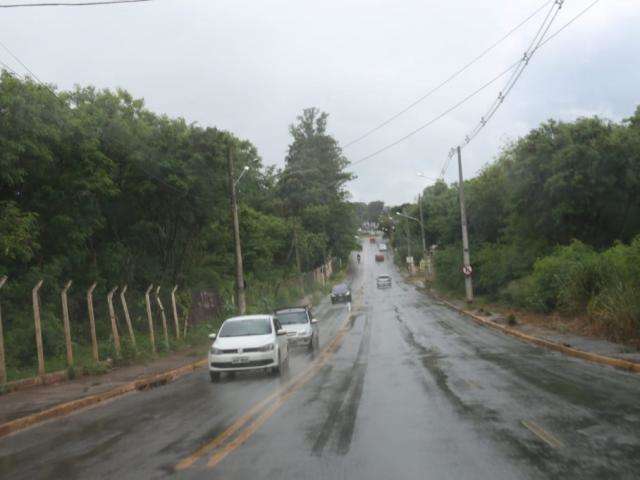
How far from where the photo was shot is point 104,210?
29453mm

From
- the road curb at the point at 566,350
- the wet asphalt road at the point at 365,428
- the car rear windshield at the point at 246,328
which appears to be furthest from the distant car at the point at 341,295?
the wet asphalt road at the point at 365,428

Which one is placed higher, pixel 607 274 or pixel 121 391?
pixel 607 274

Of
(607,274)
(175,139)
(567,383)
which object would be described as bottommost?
(567,383)

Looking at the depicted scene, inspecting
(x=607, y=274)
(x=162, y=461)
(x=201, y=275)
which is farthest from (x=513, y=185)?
(x=162, y=461)

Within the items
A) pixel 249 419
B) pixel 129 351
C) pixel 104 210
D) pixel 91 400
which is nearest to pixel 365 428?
pixel 249 419

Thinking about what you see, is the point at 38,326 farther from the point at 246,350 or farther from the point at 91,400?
the point at 246,350

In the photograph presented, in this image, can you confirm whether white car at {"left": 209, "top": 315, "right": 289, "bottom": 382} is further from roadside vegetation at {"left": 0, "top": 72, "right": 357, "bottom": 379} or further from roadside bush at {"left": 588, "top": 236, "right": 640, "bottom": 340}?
roadside bush at {"left": 588, "top": 236, "right": 640, "bottom": 340}

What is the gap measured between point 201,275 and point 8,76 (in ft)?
57.9

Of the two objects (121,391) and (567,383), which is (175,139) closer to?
(121,391)

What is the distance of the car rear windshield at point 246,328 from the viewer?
17328 mm

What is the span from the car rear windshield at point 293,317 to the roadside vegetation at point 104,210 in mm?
4071

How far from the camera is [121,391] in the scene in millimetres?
15219

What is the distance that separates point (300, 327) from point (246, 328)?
712 centimetres

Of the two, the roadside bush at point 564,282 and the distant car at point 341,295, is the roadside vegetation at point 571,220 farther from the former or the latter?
the distant car at point 341,295
